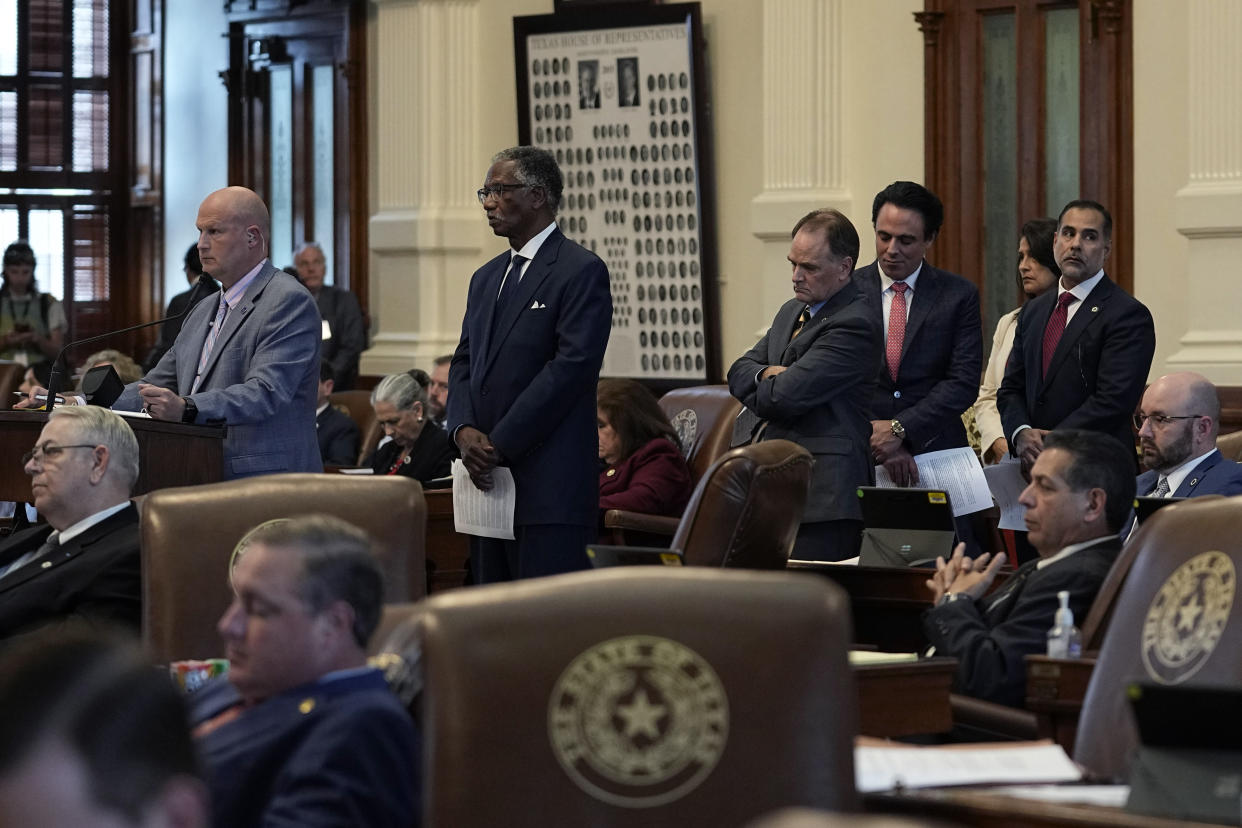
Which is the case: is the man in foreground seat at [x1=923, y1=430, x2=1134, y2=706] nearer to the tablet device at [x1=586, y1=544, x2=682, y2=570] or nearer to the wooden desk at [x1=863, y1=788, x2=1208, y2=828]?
the tablet device at [x1=586, y1=544, x2=682, y2=570]

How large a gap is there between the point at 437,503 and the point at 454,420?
116cm

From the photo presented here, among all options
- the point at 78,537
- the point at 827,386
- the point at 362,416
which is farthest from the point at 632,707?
the point at 362,416

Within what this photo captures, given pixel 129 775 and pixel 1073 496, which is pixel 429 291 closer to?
pixel 1073 496

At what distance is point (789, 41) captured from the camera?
759 centimetres

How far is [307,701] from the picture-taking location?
89.8 inches

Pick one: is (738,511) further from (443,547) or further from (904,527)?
(443,547)

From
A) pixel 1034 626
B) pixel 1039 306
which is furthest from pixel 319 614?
pixel 1039 306

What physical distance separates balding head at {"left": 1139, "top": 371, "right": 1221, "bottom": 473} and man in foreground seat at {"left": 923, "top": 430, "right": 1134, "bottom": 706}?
4.00 feet

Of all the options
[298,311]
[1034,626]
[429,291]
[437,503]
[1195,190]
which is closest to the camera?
[1034,626]

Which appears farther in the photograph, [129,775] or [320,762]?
[320,762]

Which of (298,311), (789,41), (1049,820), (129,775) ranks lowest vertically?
(1049,820)

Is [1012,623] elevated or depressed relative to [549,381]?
depressed

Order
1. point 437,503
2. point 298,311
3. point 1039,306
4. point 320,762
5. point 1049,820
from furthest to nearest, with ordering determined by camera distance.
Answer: point 437,503
point 1039,306
point 298,311
point 320,762
point 1049,820

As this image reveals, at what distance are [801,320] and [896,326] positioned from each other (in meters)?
0.42
